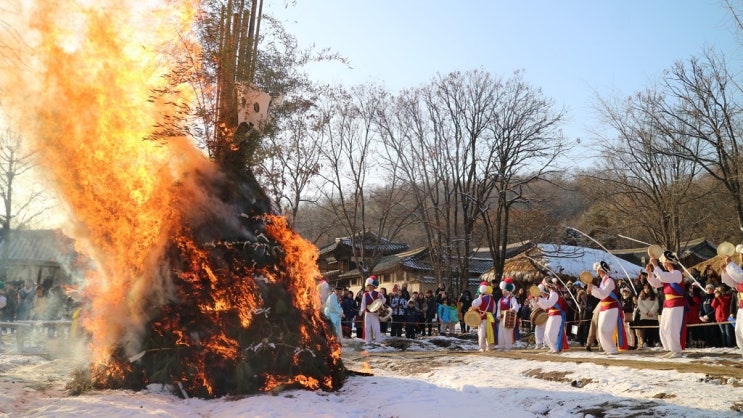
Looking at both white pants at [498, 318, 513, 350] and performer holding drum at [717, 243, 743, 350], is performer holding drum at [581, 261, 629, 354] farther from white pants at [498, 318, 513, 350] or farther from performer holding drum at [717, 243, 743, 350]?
white pants at [498, 318, 513, 350]

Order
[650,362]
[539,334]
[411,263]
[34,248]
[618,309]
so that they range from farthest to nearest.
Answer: [411,263]
[34,248]
[539,334]
[618,309]
[650,362]

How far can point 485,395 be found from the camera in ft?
33.1

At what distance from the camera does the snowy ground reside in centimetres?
807

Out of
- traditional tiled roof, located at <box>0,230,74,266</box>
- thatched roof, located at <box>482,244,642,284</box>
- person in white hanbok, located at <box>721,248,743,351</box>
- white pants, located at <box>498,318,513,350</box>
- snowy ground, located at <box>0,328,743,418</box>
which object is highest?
traditional tiled roof, located at <box>0,230,74,266</box>

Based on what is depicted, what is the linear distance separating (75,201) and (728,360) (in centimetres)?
1236

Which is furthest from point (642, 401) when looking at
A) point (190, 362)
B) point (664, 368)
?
point (190, 362)

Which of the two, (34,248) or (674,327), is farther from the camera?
(34,248)

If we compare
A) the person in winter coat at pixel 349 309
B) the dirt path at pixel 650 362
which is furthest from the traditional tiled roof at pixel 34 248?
the dirt path at pixel 650 362

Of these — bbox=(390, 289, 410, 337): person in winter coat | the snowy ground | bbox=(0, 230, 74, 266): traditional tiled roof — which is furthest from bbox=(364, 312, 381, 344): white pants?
bbox=(0, 230, 74, 266): traditional tiled roof

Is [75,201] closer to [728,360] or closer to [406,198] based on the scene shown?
[728,360]

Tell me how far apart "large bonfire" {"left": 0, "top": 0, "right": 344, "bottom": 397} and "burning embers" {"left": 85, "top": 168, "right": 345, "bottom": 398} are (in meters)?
0.02

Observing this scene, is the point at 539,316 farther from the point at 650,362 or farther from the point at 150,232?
the point at 150,232

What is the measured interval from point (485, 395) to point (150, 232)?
658 centimetres

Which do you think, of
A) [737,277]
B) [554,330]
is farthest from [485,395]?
[554,330]
